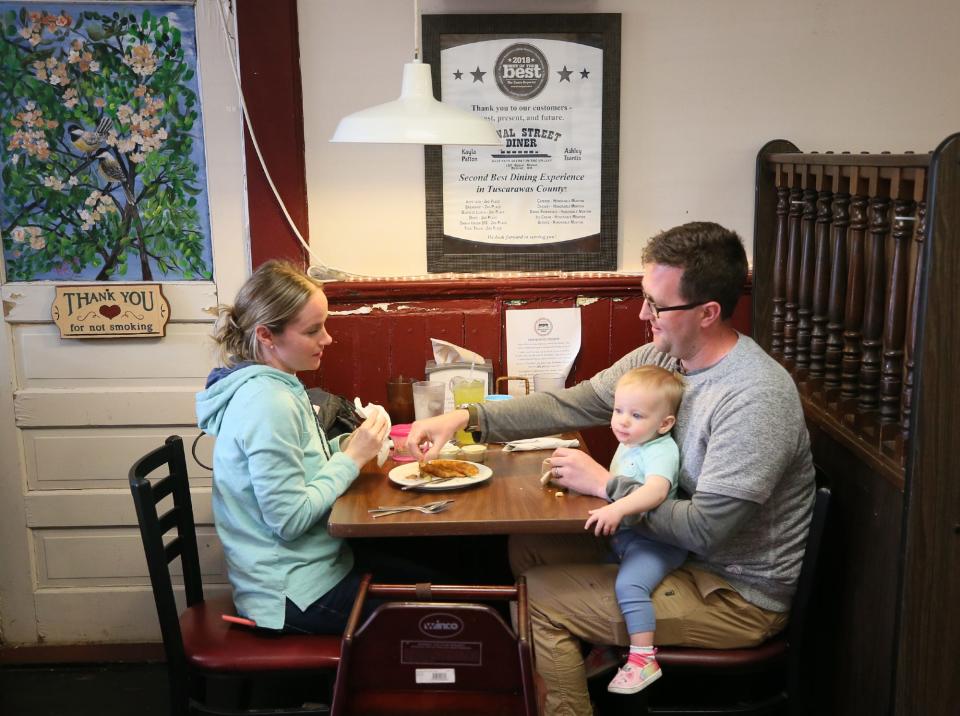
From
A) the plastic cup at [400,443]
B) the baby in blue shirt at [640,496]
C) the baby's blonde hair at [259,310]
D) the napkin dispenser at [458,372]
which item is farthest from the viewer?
the napkin dispenser at [458,372]

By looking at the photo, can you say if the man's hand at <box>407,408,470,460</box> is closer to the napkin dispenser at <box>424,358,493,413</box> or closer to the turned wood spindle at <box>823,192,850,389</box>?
the napkin dispenser at <box>424,358,493,413</box>

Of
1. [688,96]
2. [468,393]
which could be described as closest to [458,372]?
[468,393]

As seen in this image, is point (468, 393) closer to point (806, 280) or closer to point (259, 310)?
point (259, 310)

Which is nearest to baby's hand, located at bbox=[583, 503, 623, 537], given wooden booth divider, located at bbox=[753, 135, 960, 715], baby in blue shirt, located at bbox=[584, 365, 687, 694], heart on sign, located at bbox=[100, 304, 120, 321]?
baby in blue shirt, located at bbox=[584, 365, 687, 694]

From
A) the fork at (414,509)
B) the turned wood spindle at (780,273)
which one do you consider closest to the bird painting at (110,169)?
the fork at (414,509)

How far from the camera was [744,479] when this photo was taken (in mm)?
2277

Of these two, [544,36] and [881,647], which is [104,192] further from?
[881,647]

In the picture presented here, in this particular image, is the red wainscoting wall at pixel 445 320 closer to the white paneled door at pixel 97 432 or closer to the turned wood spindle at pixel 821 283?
the white paneled door at pixel 97 432

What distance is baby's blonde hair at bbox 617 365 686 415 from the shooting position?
251cm

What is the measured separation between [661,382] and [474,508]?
1.95 ft

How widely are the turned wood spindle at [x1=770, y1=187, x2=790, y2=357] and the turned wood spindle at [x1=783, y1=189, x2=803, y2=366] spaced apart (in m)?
0.09

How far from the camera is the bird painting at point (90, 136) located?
3396 millimetres

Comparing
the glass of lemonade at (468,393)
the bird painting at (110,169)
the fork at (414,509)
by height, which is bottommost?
the fork at (414,509)

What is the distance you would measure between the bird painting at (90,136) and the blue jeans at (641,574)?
2.30 meters
